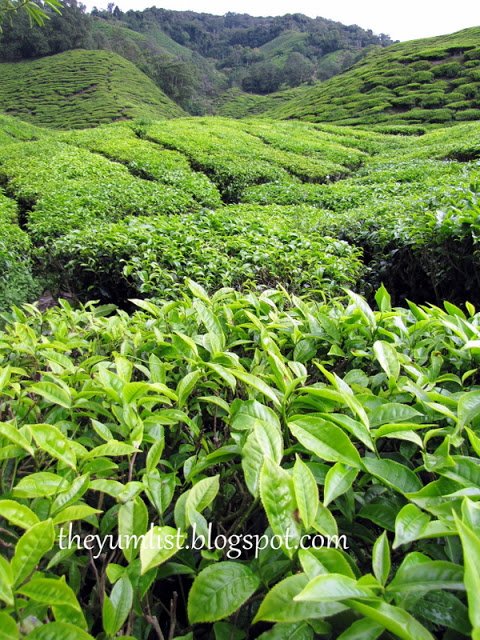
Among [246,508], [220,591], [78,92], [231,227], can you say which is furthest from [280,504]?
[78,92]

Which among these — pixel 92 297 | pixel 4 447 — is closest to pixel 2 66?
pixel 92 297

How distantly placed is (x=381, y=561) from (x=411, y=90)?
3591 centimetres

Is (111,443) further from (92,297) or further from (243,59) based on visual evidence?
(243,59)

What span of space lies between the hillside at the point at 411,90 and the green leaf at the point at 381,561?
30.2m

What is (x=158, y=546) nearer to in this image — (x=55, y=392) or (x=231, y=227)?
(x=55, y=392)

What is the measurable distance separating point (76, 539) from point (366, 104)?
3445 cm

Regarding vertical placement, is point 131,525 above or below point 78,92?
below

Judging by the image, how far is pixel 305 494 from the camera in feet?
2.28

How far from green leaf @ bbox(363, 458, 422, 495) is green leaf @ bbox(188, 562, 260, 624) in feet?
1.02

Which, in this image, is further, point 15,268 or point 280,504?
point 15,268

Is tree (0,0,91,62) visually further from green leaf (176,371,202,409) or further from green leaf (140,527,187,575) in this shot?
green leaf (140,527,187,575)

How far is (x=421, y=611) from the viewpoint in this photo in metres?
0.61

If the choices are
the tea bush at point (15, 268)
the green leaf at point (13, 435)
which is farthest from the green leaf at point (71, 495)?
the tea bush at point (15, 268)

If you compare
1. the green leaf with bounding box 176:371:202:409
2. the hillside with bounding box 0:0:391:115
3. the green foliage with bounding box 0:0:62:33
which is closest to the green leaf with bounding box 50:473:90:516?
the green leaf with bounding box 176:371:202:409
